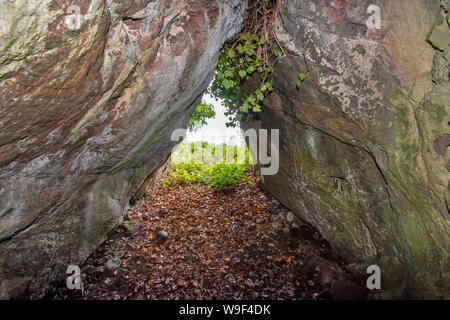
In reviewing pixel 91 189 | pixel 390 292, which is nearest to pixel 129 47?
pixel 91 189

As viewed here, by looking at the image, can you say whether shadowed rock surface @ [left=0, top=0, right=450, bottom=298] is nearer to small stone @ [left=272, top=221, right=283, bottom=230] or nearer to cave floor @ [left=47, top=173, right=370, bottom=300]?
cave floor @ [left=47, top=173, right=370, bottom=300]

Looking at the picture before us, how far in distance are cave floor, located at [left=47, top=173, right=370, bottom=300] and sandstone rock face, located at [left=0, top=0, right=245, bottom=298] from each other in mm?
753

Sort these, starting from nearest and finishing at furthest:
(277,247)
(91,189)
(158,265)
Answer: (91,189) < (158,265) < (277,247)

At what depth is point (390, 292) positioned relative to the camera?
3.98 metres

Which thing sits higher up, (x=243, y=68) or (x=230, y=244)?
(x=243, y=68)

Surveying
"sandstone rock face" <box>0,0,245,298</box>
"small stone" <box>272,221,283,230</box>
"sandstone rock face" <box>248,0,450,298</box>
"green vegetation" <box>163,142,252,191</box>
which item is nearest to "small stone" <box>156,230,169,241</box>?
"sandstone rock face" <box>0,0,245,298</box>

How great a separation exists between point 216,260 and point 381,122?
399 centimetres

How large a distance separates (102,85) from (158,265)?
3692mm

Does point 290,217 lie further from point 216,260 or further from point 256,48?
point 256,48

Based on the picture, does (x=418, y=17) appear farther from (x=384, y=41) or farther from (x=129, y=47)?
(x=129, y=47)

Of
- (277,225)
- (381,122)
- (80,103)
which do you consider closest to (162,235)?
(277,225)

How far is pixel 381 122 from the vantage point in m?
3.47

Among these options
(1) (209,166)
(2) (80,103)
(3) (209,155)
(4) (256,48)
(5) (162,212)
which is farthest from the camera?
(3) (209,155)

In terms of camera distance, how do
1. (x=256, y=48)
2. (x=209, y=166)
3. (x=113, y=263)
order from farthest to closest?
(x=209, y=166) → (x=113, y=263) → (x=256, y=48)
